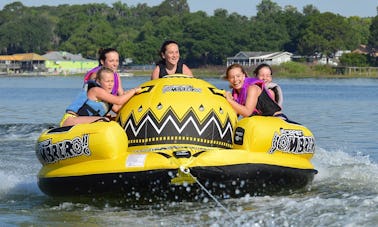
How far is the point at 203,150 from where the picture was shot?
290 inches

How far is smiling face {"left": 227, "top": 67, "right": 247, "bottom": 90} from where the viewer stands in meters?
8.13

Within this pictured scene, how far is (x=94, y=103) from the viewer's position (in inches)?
317

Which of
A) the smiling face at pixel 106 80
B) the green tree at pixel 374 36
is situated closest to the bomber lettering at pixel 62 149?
the smiling face at pixel 106 80

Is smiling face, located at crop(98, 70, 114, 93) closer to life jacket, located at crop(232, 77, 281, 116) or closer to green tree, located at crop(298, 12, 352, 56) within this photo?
life jacket, located at crop(232, 77, 281, 116)

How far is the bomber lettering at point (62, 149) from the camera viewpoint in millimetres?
7434

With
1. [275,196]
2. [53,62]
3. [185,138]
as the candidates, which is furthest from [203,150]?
[53,62]

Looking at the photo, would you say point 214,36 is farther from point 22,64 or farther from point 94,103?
point 94,103

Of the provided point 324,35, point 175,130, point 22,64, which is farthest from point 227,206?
point 22,64

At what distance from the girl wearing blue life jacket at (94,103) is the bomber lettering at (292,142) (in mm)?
1377

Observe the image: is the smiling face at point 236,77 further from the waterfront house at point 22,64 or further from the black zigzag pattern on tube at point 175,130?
the waterfront house at point 22,64

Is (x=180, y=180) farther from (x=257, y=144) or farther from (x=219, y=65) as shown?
(x=219, y=65)

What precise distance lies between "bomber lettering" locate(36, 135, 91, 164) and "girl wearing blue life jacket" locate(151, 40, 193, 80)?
1.48m

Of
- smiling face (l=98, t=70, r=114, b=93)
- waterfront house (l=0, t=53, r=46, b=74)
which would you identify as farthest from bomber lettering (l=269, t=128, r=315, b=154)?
waterfront house (l=0, t=53, r=46, b=74)

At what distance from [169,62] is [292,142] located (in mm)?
1548
